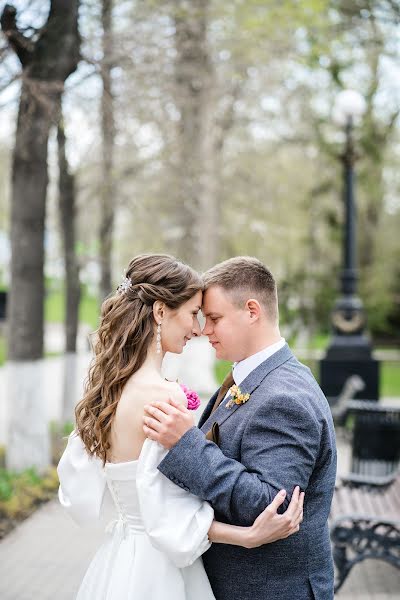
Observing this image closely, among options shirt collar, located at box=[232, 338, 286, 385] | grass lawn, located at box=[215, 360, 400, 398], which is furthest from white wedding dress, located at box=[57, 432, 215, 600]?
grass lawn, located at box=[215, 360, 400, 398]

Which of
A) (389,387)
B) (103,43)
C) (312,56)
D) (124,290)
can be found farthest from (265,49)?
(124,290)

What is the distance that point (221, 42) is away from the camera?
1246 cm

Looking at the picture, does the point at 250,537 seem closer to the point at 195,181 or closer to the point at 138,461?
the point at 138,461

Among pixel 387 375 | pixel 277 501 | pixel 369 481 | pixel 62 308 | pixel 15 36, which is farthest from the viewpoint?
pixel 62 308

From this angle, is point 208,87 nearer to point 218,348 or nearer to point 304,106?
point 304,106

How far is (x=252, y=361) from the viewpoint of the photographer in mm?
2666

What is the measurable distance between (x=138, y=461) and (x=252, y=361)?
0.54 meters

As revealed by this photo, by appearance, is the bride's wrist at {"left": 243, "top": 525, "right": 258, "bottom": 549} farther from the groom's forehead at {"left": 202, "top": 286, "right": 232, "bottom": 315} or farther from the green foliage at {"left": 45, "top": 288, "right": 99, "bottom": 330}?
the green foliage at {"left": 45, "top": 288, "right": 99, "bottom": 330}

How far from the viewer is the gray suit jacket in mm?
2318

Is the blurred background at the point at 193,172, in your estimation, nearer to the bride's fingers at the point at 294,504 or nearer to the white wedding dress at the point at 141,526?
the white wedding dress at the point at 141,526

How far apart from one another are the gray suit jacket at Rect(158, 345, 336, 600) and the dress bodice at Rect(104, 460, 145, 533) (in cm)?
22

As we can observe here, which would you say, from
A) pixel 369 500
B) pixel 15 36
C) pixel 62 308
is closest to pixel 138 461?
pixel 369 500

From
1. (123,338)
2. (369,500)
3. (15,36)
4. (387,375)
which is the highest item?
(15,36)

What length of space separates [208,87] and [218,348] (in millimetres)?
11960
